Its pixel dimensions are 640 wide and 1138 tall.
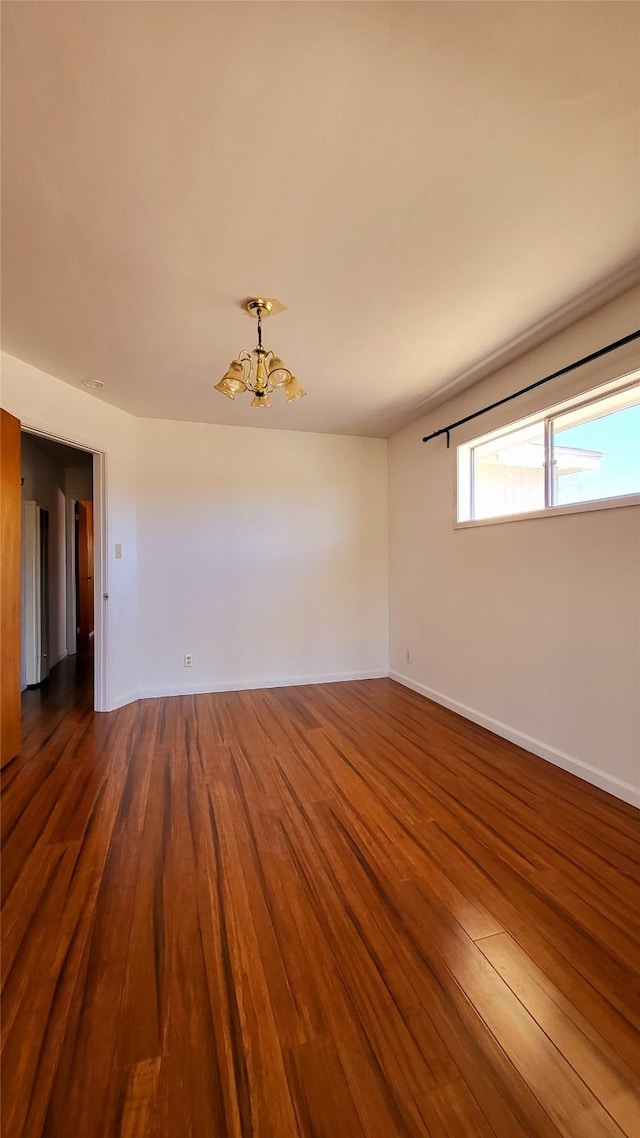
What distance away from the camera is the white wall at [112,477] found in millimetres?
2965

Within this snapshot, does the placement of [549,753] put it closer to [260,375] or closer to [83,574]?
[260,375]

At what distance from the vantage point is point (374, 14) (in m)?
1.05

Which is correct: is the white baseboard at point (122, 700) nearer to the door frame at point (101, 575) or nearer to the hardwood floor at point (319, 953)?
the door frame at point (101, 575)

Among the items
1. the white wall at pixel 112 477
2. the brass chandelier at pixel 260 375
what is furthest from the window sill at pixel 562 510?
the white wall at pixel 112 477

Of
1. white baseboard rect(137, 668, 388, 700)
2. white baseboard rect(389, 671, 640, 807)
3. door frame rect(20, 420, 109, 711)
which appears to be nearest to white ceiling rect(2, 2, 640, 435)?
door frame rect(20, 420, 109, 711)

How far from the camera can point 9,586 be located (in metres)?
2.67

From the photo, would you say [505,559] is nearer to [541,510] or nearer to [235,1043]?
[541,510]

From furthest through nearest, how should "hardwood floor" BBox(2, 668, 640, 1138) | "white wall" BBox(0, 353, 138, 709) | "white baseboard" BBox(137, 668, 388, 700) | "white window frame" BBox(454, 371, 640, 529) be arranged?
1. "white baseboard" BBox(137, 668, 388, 700)
2. "white wall" BBox(0, 353, 138, 709)
3. "white window frame" BBox(454, 371, 640, 529)
4. "hardwood floor" BBox(2, 668, 640, 1138)

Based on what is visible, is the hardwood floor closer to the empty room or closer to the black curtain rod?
the empty room

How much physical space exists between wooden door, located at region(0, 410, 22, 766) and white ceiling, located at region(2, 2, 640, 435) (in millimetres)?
651

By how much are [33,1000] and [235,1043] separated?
60 centimetres

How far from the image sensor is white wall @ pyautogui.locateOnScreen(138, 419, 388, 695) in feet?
13.2

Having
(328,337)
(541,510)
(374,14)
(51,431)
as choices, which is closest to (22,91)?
(374,14)

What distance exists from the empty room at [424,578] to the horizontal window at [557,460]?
0.08 ft
